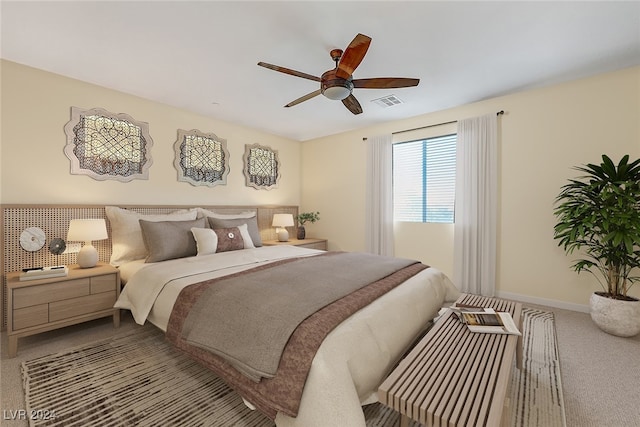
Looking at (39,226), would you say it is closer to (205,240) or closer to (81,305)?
(81,305)

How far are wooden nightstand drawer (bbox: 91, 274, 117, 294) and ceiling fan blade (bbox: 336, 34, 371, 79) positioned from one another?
276 centimetres

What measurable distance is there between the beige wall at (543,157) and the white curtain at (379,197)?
0.48 m

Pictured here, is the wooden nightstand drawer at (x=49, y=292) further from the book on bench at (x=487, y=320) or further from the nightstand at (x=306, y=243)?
the book on bench at (x=487, y=320)

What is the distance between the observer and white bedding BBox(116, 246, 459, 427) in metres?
1.16

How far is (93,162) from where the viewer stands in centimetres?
296

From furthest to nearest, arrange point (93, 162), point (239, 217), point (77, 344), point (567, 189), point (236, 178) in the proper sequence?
point (236, 178) → point (239, 217) → point (93, 162) → point (567, 189) → point (77, 344)

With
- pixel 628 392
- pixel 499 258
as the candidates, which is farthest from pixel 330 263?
pixel 499 258

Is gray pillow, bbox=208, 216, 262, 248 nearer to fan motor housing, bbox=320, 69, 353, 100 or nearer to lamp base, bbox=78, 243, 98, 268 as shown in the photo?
lamp base, bbox=78, 243, 98, 268

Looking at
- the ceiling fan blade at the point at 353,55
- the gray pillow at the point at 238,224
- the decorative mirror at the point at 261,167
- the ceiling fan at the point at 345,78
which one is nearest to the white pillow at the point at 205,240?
the gray pillow at the point at 238,224

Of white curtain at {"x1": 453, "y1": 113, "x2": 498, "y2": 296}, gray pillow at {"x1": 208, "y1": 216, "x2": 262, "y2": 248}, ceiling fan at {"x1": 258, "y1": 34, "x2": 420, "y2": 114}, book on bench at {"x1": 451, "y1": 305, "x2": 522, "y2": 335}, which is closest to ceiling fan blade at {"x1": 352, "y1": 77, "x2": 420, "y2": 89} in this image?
ceiling fan at {"x1": 258, "y1": 34, "x2": 420, "y2": 114}

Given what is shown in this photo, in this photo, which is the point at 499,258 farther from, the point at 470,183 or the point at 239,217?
the point at 239,217

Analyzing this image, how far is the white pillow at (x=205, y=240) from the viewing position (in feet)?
9.84

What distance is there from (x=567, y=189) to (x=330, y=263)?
8.64 ft

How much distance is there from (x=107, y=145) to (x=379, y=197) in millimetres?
3739
